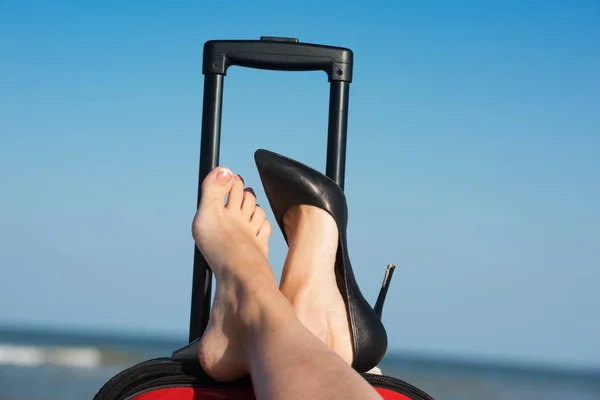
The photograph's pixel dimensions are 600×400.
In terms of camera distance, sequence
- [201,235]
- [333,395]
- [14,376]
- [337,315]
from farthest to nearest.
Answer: [14,376]
[201,235]
[337,315]
[333,395]

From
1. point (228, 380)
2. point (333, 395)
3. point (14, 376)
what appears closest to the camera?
point (333, 395)

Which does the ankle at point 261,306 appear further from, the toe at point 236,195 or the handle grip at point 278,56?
the handle grip at point 278,56

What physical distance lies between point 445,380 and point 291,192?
26.3 feet

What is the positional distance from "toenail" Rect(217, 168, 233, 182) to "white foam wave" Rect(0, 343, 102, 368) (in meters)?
7.19

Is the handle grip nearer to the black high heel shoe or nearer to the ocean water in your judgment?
the black high heel shoe

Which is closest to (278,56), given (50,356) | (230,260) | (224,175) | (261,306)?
(224,175)

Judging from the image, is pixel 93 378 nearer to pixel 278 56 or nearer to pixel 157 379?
pixel 278 56

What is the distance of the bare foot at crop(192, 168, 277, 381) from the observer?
0.95 metres

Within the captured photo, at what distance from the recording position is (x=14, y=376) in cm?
→ 612

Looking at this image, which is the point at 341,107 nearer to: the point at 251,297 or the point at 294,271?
the point at 294,271

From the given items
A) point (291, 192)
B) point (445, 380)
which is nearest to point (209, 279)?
point (291, 192)

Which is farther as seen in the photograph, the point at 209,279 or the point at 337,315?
the point at 209,279

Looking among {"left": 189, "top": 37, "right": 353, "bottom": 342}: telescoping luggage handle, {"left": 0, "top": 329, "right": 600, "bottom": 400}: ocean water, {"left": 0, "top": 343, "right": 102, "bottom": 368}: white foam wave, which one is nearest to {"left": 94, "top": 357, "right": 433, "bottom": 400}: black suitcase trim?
{"left": 189, "top": 37, "right": 353, "bottom": 342}: telescoping luggage handle

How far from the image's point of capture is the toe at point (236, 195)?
1.29 m
